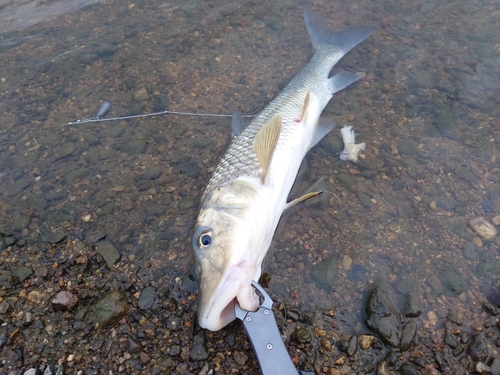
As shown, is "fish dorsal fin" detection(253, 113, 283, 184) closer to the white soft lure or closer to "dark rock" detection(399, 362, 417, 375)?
the white soft lure

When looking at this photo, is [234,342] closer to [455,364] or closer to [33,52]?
[455,364]

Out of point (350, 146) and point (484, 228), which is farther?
point (350, 146)

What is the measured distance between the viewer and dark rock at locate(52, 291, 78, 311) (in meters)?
2.69

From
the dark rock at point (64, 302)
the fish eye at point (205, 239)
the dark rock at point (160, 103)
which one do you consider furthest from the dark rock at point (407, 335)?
the dark rock at point (160, 103)

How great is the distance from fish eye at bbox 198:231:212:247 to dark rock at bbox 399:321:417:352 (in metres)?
1.57

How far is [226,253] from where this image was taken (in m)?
2.45

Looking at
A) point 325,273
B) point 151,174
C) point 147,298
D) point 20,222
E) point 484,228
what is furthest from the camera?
point 151,174

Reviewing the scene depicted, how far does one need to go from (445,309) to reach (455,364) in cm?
40

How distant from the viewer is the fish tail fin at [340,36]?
5.00 m

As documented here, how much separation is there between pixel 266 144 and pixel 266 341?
5.37 ft

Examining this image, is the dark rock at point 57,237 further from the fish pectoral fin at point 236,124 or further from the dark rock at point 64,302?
the fish pectoral fin at point 236,124

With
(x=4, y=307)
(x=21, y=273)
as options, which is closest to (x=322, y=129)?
(x=21, y=273)

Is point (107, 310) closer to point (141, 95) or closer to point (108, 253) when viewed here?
point (108, 253)

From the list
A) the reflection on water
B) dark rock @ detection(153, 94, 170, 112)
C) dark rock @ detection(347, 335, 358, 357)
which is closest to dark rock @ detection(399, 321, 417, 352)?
dark rock @ detection(347, 335, 358, 357)
